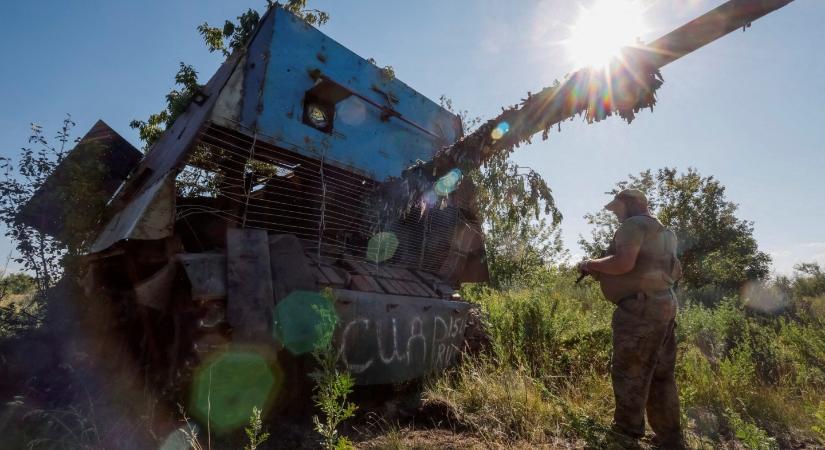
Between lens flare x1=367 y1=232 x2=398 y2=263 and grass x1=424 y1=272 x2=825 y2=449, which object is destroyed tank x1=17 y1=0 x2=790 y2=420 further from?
grass x1=424 y1=272 x2=825 y2=449

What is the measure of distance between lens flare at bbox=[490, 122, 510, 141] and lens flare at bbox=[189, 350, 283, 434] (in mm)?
3631

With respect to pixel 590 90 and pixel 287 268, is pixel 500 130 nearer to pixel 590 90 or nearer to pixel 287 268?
pixel 590 90

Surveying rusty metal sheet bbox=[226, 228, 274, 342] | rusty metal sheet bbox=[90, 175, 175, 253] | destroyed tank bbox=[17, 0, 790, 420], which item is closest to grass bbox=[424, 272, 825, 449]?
destroyed tank bbox=[17, 0, 790, 420]

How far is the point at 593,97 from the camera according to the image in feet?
14.0

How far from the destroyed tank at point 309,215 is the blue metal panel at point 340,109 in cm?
3

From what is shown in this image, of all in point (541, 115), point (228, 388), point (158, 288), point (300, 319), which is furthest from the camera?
point (541, 115)

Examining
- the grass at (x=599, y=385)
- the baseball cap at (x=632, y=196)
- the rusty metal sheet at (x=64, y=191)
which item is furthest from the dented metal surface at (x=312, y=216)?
the grass at (x=599, y=385)

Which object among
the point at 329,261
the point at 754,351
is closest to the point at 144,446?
the point at 329,261

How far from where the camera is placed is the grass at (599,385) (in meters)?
3.57

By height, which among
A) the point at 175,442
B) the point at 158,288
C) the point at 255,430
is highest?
the point at 158,288

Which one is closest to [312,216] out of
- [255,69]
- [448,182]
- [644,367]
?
[448,182]

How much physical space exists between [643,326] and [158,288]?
453 centimetres

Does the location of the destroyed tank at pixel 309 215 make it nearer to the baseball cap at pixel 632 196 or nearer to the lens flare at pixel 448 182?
→ the lens flare at pixel 448 182

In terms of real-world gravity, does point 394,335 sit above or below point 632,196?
below
